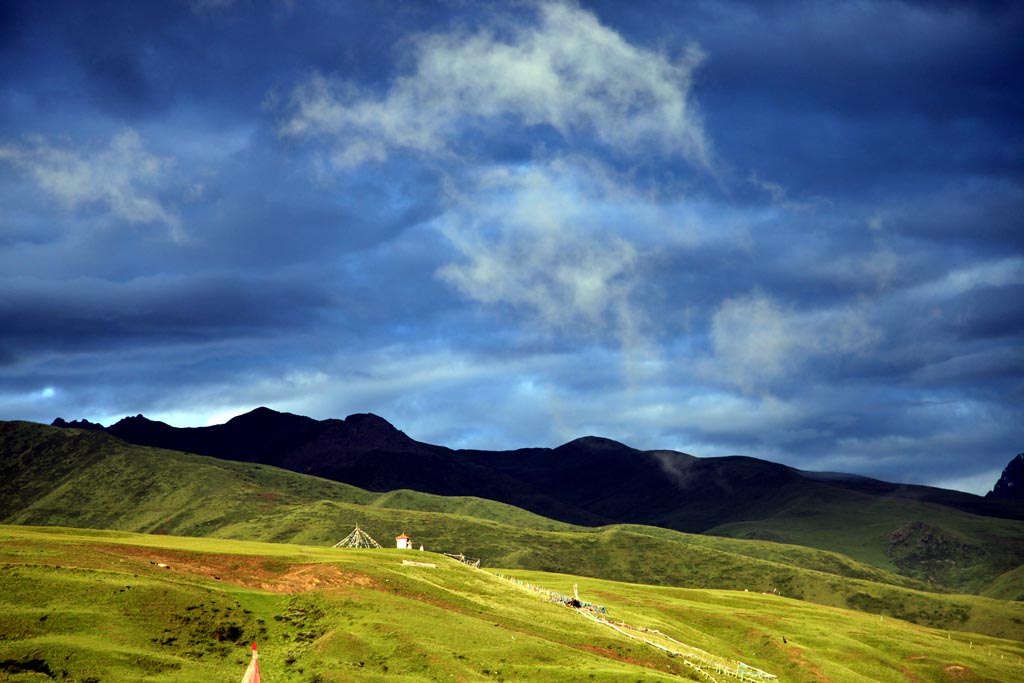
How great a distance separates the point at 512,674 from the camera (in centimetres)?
7831

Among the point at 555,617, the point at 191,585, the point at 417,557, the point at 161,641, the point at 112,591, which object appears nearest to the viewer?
the point at 161,641

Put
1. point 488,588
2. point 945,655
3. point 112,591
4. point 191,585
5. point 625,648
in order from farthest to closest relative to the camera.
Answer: point 945,655 < point 488,588 < point 625,648 < point 191,585 < point 112,591

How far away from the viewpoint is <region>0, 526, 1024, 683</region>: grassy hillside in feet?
226

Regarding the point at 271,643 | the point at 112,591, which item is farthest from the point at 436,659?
the point at 112,591

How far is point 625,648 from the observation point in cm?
9650

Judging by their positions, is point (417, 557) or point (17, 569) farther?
point (417, 557)

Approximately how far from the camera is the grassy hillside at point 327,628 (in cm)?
6881

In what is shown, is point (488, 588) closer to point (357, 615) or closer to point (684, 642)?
point (684, 642)

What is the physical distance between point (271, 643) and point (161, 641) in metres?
9.32

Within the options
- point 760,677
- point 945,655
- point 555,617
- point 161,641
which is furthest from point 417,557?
point 945,655

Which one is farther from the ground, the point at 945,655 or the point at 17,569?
the point at 17,569

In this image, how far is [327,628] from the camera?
82250 mm

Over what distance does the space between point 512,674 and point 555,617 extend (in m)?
30.7

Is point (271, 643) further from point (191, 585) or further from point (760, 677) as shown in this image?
point (760, 677)
